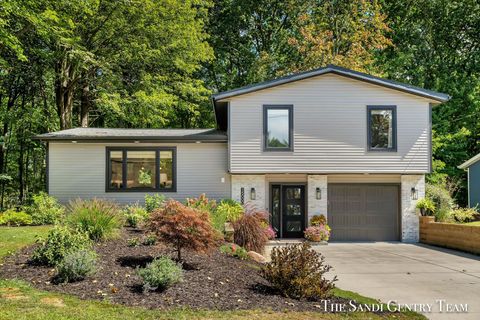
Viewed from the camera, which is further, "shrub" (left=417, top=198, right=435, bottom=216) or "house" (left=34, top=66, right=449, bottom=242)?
"shrub" (left=417, top=198, right=435, bottom=216)

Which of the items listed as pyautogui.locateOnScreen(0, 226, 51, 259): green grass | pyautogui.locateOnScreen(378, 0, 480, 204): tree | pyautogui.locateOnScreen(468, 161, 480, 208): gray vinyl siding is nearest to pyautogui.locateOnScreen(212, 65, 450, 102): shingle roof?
pyautogui.locateOnScreen(468, 161, 480, 208): gray vinyl siding

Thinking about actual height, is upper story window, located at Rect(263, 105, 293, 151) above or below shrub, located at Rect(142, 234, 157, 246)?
above

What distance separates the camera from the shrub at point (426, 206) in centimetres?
1669

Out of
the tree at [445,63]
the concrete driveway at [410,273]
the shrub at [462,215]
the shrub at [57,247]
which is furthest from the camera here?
the tree at [445,63]

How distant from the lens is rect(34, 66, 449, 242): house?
1608 cm

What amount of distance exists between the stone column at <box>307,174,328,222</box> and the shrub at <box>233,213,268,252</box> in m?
4.13

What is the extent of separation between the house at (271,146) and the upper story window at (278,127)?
4cm

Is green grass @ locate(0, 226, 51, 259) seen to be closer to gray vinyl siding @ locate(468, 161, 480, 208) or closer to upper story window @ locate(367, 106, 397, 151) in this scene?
upper story window @ locate(367, 106, 397, 151)

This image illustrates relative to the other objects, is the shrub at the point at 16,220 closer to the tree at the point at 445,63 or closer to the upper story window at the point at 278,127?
A: the upper story window at the point at 278,127

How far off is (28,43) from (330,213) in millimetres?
15809

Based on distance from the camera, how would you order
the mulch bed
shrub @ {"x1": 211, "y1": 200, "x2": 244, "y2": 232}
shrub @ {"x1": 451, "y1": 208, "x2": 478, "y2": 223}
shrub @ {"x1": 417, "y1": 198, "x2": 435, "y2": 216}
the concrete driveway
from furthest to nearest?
shrub @ {"x1": 417, "y1": 198, "x2": 435, "y2": 216}, shrub @ {"x1": 451, "y1": 208, "x2": 478, "y2": 223}, shrub @ {"x1": 211, "y1": 200, "x2": 244, "y2": 232}, the concrete driveway, the mulch bed

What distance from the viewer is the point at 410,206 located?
16969 millimetres

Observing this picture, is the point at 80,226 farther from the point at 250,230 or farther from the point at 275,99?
the point at 275,99

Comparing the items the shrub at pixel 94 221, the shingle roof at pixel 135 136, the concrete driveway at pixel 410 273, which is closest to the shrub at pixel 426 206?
the concrete driveway at pixel 410 273
